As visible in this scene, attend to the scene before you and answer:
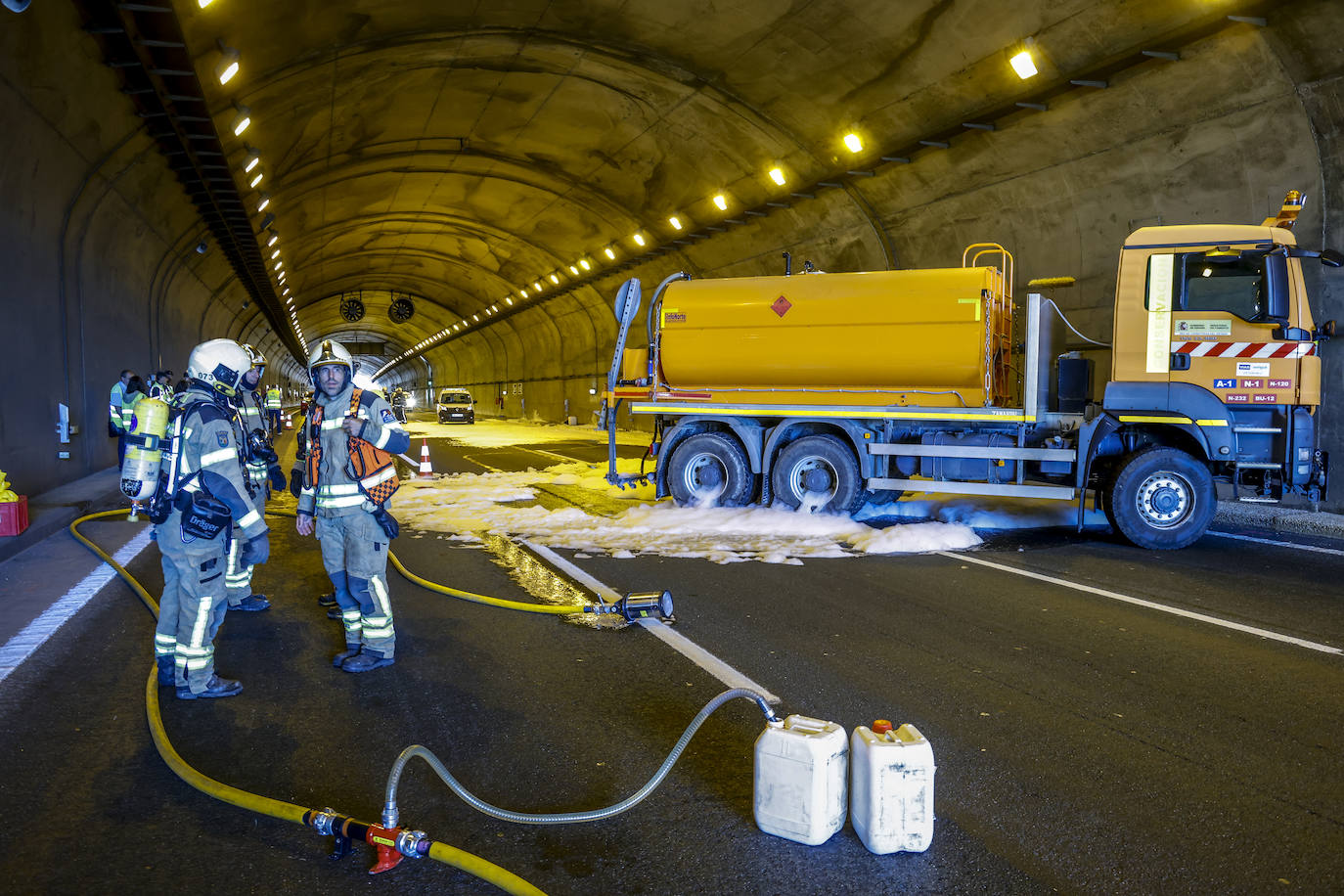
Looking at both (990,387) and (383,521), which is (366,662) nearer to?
(383,521)

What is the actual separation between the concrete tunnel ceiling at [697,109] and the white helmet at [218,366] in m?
6.02

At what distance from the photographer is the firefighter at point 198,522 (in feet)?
14.7

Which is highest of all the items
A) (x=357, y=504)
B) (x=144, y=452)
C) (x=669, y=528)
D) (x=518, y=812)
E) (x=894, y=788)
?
(x=144, y=452)

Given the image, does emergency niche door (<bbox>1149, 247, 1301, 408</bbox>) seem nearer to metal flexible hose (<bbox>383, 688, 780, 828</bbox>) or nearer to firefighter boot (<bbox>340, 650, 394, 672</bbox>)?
metal flexible hose (<bbox>383, 688, 780, 828</bbox>)

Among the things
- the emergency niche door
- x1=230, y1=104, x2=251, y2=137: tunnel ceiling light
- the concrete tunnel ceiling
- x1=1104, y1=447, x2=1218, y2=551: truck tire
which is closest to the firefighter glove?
the concrete tunnel ceiling

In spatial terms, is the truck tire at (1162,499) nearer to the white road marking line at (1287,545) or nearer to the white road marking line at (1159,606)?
the white road marking line at (1287,545)

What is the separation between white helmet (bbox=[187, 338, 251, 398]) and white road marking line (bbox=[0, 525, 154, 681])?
1.97 m

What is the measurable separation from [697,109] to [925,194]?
4298 mm

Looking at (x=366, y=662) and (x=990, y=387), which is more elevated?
(x=990, y=387)

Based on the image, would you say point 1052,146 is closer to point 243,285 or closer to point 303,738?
point 303,738

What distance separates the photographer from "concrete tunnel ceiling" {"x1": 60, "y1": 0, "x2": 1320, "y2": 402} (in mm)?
10492

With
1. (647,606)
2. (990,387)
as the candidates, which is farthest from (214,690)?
(990,387)

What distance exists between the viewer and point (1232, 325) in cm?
852

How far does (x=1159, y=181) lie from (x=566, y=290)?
2077 centimetres
